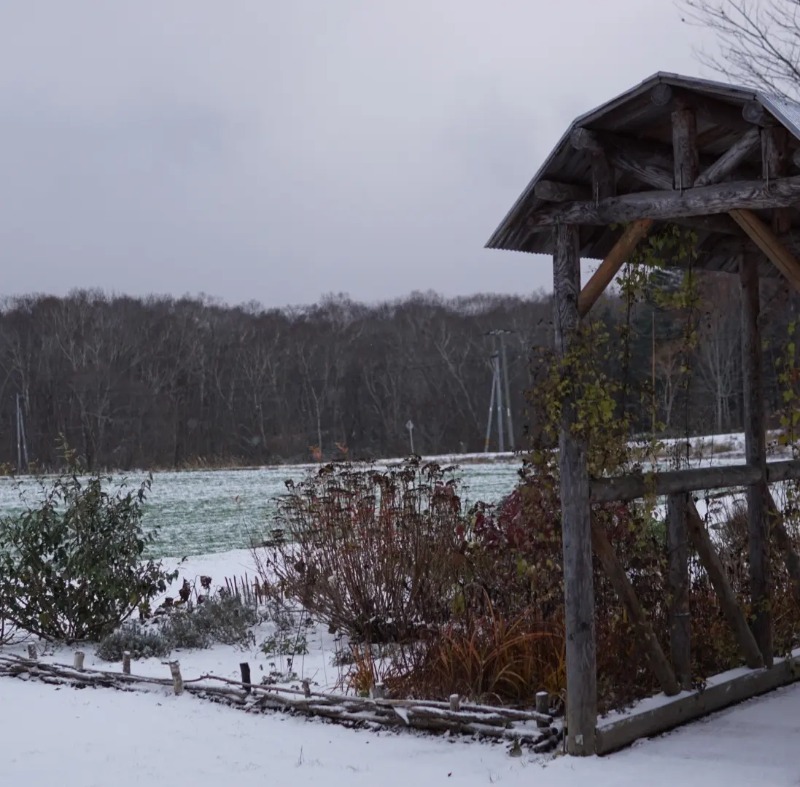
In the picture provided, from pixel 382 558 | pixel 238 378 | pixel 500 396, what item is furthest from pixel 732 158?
pixel 238 378

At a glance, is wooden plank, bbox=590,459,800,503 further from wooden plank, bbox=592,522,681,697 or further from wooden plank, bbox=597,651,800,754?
wooden plank, bbox=597,651,800,754

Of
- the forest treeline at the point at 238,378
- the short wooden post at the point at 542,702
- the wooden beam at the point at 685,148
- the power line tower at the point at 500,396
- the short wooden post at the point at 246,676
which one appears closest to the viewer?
the wooden beam at the point at 685,148

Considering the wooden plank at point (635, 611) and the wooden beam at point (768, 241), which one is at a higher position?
the wooden beam at point (768, 241)

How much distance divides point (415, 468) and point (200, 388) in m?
54.3

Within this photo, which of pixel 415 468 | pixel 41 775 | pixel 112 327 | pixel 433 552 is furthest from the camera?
pixel 112 327

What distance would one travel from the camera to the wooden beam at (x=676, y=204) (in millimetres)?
4332

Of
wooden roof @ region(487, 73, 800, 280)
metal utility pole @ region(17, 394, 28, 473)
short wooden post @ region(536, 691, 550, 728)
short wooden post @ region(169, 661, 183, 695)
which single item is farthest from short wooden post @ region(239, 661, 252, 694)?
metal utility pole @ region(17, 394, 28, 473)

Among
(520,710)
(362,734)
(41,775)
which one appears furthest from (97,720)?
(520,710)

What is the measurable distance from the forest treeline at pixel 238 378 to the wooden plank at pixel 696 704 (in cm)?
4981

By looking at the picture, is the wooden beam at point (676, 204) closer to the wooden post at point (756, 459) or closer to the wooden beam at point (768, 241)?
the wooden beam at point (768, 241)

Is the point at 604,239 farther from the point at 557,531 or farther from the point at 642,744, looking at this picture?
the point at 642,744

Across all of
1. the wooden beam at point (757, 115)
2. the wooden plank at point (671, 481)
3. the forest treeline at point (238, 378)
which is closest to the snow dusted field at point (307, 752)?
the wooden plank at point (671, 481)

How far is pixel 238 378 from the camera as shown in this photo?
6184 cm

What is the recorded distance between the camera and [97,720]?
584cm
